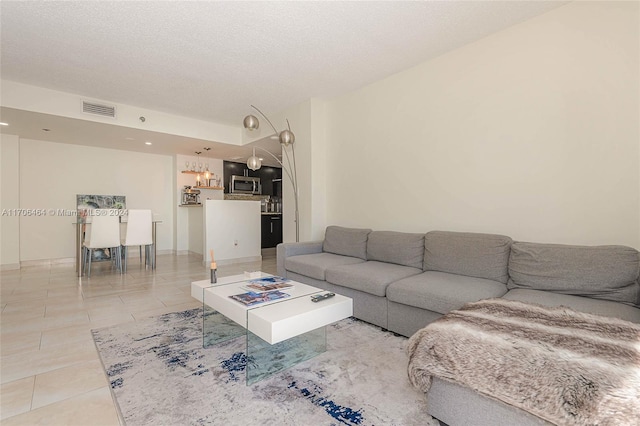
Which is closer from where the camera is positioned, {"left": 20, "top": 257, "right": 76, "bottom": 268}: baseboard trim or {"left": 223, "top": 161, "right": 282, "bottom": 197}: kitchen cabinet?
{"left": 20, "top": 257, "right": 76, "bottom": 268}: baseboard trim

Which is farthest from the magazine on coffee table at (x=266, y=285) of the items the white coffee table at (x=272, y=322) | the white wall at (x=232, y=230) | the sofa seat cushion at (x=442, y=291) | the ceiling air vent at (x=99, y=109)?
the ceiling air vent at (x=99, y=109)

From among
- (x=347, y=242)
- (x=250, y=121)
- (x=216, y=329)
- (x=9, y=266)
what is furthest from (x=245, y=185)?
(x=216, y=329)

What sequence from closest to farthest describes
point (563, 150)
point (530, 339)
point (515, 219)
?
1. point (530, 339)
2. point (563, 150)
3. point (515, 219)

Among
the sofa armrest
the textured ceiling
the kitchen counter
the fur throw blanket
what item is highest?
the textured ceiling

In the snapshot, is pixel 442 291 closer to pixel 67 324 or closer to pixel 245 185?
pixel 67 324

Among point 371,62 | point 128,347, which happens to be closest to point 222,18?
point 371,62

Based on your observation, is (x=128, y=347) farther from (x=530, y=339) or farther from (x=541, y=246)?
(x=541, y=246)

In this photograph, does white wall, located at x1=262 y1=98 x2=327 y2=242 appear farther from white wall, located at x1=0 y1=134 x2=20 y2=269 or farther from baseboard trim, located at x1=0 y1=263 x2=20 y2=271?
baseboard trim, located at x1=0 y1=263 x2=20 y2=271

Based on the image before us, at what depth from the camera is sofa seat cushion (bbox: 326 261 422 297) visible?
8.29ft

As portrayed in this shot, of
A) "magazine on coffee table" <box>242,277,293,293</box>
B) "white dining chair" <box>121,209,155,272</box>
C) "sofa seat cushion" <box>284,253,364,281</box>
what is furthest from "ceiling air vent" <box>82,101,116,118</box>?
"magazine on coffee table" <box>242,277,293,293</box>

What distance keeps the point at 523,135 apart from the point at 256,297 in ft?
8.49

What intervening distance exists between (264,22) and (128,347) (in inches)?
111

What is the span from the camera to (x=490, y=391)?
117 cm

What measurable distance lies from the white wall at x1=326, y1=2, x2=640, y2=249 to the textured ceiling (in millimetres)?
269
